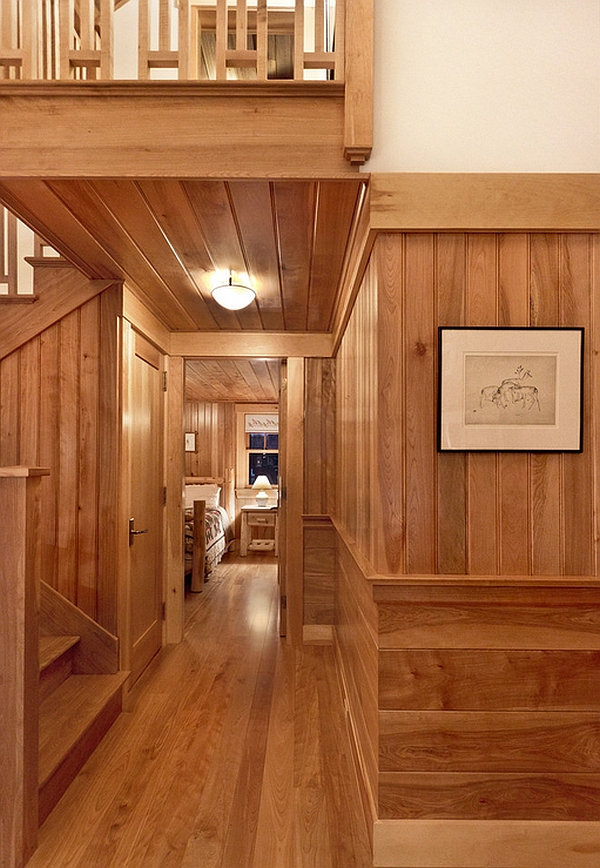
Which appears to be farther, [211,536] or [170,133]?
[211,536]

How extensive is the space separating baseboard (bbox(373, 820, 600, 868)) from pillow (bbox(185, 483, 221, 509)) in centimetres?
585

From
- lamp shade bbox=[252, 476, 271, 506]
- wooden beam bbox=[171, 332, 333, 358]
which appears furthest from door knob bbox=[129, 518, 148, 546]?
lamp shade bbox=[252, 476, 271, 506]

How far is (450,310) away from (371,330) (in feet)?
1.08

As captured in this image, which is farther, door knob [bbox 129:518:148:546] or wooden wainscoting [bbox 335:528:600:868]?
door knob [bbox 129:518:148:546]

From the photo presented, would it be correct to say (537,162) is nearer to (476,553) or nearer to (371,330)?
(371,330)

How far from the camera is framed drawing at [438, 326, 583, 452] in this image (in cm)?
193

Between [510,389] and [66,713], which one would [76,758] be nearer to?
[66,713]

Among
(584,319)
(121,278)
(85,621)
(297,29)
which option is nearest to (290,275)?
(121,278)

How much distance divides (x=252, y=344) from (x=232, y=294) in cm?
124

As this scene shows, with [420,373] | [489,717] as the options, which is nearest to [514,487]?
[420,373]

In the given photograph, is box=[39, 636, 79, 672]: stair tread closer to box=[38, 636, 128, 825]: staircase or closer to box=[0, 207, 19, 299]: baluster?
box=[38, 636, 128, 825]: staircase

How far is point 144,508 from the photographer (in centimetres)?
364

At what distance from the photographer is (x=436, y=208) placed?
1.94 meters

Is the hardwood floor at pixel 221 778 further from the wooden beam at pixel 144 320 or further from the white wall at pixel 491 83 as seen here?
the white wall at pixel 491 83
